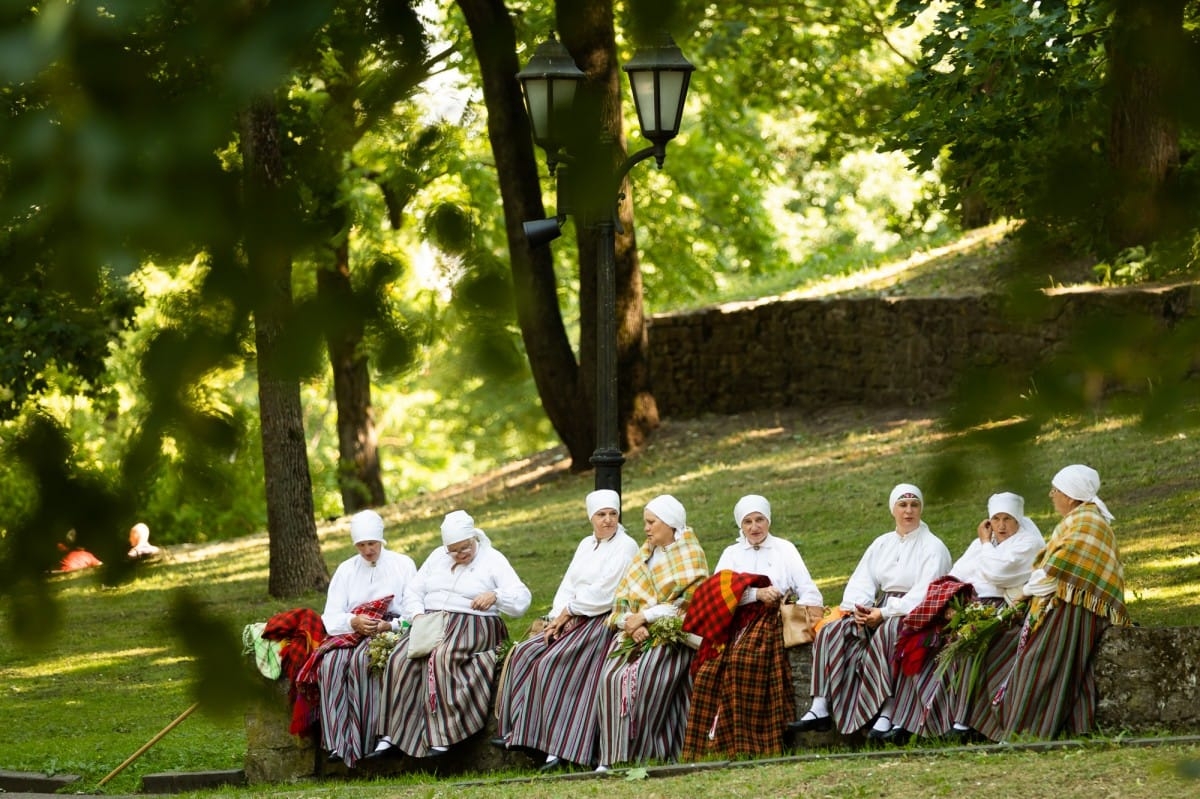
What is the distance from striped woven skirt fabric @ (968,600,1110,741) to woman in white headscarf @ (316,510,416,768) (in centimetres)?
301

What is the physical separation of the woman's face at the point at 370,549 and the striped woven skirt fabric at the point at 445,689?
0.51 m

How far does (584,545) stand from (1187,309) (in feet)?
16.4

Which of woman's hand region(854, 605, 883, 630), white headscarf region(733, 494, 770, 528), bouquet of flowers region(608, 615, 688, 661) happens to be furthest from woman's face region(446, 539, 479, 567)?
woman's hand region(854, 605, 883, 630)

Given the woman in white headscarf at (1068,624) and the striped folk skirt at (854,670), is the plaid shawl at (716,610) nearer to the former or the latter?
the striped folk skirt at (854,670)

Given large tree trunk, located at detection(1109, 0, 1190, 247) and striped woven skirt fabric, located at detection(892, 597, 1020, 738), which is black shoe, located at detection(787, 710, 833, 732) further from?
large tree trunk, located at detection(1109, 0, 1190, 247)

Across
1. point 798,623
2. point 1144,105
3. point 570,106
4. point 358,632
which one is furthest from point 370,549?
point 570,106

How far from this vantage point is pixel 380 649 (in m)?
7.84

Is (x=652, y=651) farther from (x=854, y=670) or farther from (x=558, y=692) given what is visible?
(x=854, y=670)

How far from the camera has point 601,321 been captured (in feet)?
25.6

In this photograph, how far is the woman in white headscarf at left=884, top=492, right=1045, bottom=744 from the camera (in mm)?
6707

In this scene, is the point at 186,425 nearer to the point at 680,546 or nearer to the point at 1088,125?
the point at 1088,125

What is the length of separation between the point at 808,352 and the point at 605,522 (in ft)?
32.8

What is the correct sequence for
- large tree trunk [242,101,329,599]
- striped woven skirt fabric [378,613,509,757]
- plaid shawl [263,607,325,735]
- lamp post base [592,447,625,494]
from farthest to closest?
1. lamp post base [592,447,625,494]
2. striped woven skirt fabric [378,613,509,757]
3. plaid shawl [263,607,325,735]
4. large tree trunk [242,101,329,599]

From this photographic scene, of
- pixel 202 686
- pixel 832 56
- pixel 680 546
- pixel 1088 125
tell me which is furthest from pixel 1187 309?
pixel 832 56
